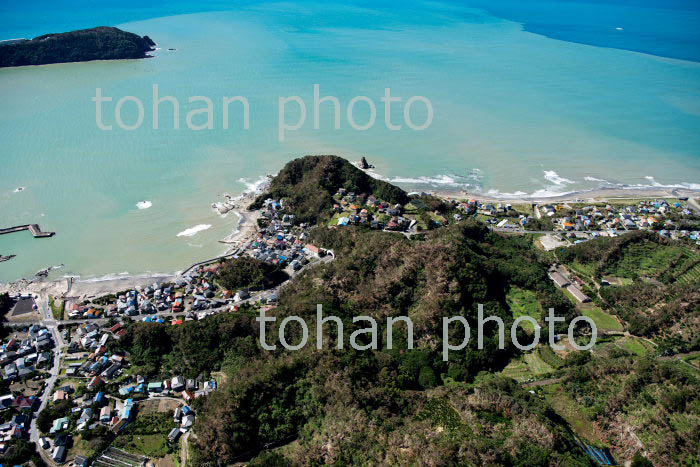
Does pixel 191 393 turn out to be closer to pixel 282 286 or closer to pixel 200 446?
pixel 200 446

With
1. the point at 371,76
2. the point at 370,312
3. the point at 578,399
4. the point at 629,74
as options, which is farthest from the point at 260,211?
the point at 629,74

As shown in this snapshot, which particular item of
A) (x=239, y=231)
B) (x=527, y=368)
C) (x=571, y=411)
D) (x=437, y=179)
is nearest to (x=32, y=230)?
(x=239, y=231)

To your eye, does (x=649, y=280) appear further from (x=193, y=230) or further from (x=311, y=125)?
(x=311, y=125)

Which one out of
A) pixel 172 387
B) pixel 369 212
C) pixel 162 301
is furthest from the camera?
pixel 369 212

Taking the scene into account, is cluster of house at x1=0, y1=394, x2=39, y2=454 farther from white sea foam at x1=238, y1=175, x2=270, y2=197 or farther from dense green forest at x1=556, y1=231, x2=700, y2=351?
dense green forest at x1=556, y1=231, x2=700, y2=351

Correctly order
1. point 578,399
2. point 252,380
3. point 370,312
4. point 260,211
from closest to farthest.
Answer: point 252,380, point 578,399, point 370,312, point 260,211

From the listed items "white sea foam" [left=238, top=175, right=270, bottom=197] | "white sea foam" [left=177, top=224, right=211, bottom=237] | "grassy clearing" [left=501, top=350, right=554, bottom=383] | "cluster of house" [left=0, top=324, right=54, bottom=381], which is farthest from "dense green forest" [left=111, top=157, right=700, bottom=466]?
"white sea foam" [left=238, top=175, right=270, bottom=197]

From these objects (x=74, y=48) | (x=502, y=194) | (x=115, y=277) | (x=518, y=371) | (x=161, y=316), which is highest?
(x=74, y=48)

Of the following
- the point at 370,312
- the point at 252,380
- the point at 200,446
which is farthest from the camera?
the point at 370,312
